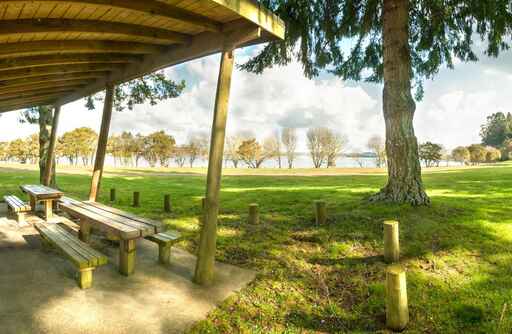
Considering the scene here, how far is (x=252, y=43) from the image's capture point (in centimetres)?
393

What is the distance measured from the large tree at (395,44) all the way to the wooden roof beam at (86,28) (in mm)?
4916

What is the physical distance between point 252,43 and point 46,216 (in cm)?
583

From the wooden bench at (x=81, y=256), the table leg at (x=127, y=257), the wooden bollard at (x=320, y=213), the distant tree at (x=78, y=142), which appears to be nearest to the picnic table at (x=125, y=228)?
the table leg at (x=127, y=257)

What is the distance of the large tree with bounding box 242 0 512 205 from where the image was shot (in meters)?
6.89

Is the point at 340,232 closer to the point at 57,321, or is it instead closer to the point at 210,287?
the point at 210,287

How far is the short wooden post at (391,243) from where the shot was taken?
4422 mm

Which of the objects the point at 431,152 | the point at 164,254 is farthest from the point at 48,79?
the point at 431,152

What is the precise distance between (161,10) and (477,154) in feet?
221

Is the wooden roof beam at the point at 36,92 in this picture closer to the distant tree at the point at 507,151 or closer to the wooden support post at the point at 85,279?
the wooden support post at the point at 85,279

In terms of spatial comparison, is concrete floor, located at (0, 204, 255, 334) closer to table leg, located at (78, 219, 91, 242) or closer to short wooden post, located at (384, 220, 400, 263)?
table leg, located at (78, 219, 91, 242)

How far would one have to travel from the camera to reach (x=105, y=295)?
10.6ft

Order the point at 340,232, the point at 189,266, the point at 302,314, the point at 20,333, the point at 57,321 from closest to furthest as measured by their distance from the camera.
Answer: the point at 20,333 → the point at 57,321 → the point at 302,314 → the point at 189,266 → the point at 340,232

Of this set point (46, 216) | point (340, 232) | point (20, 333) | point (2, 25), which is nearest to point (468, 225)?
point (340, 232)

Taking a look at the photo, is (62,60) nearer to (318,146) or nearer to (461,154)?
(318,146)
